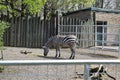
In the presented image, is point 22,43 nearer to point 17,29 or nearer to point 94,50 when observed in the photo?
point 17,29

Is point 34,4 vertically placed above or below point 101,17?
above

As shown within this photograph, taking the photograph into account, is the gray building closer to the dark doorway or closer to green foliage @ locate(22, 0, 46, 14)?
the dark doorway

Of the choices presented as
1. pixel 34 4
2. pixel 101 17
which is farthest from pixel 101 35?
pixel 34 4

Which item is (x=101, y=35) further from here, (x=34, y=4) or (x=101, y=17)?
(x=34, y=4)

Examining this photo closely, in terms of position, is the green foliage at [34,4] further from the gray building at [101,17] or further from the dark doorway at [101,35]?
the gray building at [101,17]

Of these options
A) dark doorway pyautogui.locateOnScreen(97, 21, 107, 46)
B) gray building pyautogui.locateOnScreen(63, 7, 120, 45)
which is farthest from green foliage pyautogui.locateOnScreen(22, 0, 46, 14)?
gray building pyautogui.locateOnScreen(63, 7, 120, 45)

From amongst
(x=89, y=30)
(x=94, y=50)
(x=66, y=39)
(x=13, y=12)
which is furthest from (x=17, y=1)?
(x=66, y=39)

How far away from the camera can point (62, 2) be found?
1152 inches

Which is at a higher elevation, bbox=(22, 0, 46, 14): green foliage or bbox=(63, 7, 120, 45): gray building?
Result: bbox=(22, 0, 46, 14): green foliage

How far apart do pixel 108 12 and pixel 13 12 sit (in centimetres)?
849

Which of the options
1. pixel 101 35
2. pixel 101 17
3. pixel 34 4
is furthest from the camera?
pixel 101 17

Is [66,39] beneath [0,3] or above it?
beneath

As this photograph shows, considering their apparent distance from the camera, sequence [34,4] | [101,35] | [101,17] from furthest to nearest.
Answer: [101,17] → [101,35] → [34,4]

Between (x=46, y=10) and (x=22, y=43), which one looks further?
(x=46, y=10)
